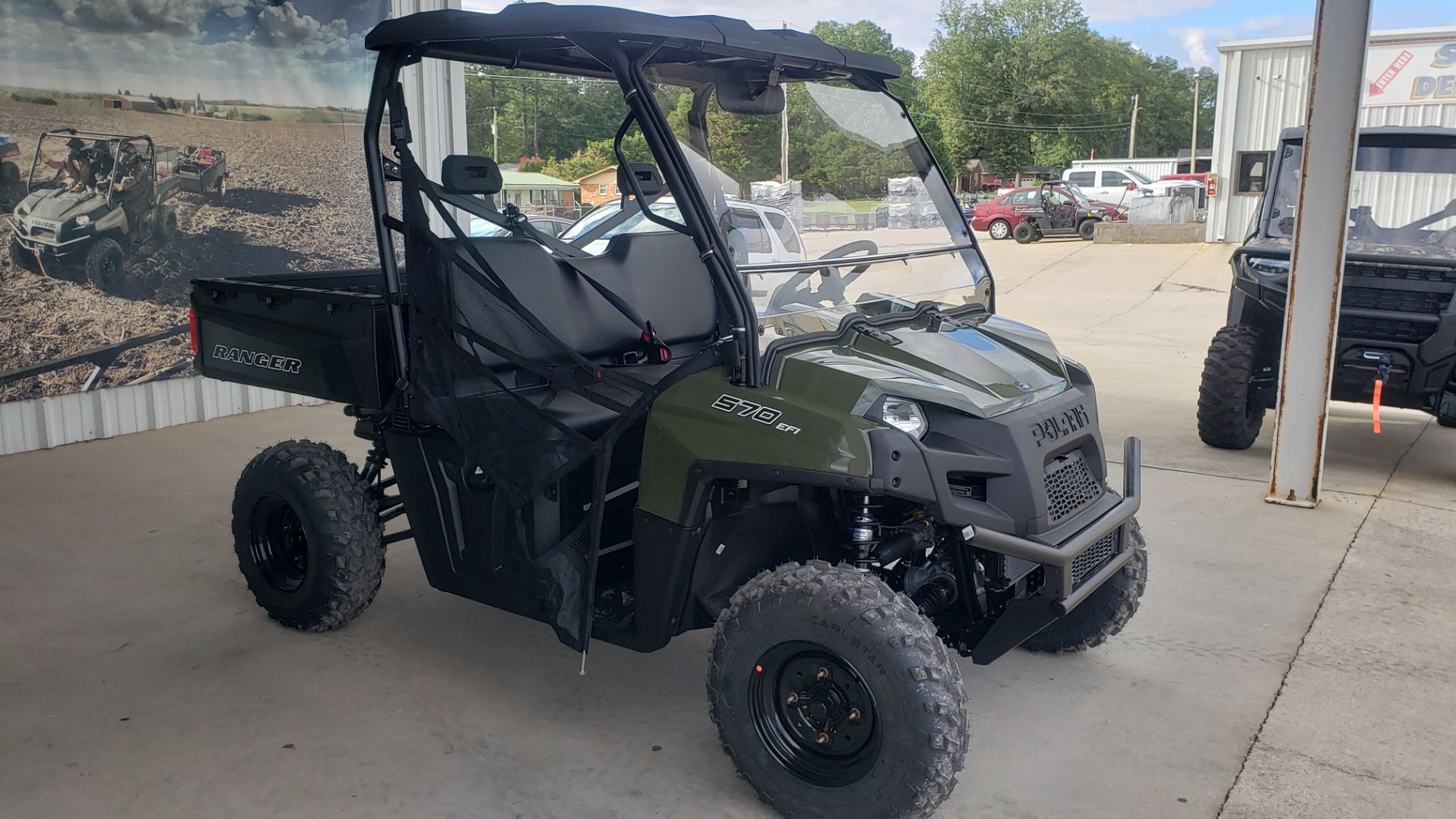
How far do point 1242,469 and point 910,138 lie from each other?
3.78 m

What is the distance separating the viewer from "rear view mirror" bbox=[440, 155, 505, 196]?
3.47 metres

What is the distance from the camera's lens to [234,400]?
8047 mm

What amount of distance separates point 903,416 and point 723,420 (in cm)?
46

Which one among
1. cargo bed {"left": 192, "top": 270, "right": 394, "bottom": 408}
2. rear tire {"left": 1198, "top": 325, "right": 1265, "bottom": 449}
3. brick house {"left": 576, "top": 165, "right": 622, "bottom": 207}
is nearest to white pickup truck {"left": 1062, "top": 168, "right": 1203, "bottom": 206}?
rear tire {"left": 1198, "top": 325, "right": 1265, "bottom": 449}

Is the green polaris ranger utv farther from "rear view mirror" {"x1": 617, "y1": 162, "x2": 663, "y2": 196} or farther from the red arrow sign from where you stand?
the red arrow sign

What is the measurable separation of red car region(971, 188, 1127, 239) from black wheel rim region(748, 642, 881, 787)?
21587 mm

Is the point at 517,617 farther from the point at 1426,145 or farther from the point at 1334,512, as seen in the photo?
the point at 1426,145

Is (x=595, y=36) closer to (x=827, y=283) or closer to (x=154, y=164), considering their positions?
(x=827, y=283)

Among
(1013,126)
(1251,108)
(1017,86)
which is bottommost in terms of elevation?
(1251,108)

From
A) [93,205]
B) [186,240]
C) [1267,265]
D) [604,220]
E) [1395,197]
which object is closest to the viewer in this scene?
[604,220]

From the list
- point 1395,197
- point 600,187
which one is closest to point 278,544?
point 600,187

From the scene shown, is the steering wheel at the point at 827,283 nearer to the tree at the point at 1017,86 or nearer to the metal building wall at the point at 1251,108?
the metal building wall at the point at 1251,108

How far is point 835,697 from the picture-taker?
284 centimetres

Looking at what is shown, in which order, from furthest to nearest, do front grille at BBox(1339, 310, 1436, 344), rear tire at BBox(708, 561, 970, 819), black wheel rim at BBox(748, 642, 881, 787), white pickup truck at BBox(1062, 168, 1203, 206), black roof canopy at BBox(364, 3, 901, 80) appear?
white pickup truck at BBox(1062, 168, 1203, 206) < front grille at BBox(1339, 310, 1436, 344) < black roof canopy at BBox(364, 3, 901, 80) < black wheel rim at BBox(748, 642, 881, 787) < rear tire at BBox(708, 561, 970, 819)
